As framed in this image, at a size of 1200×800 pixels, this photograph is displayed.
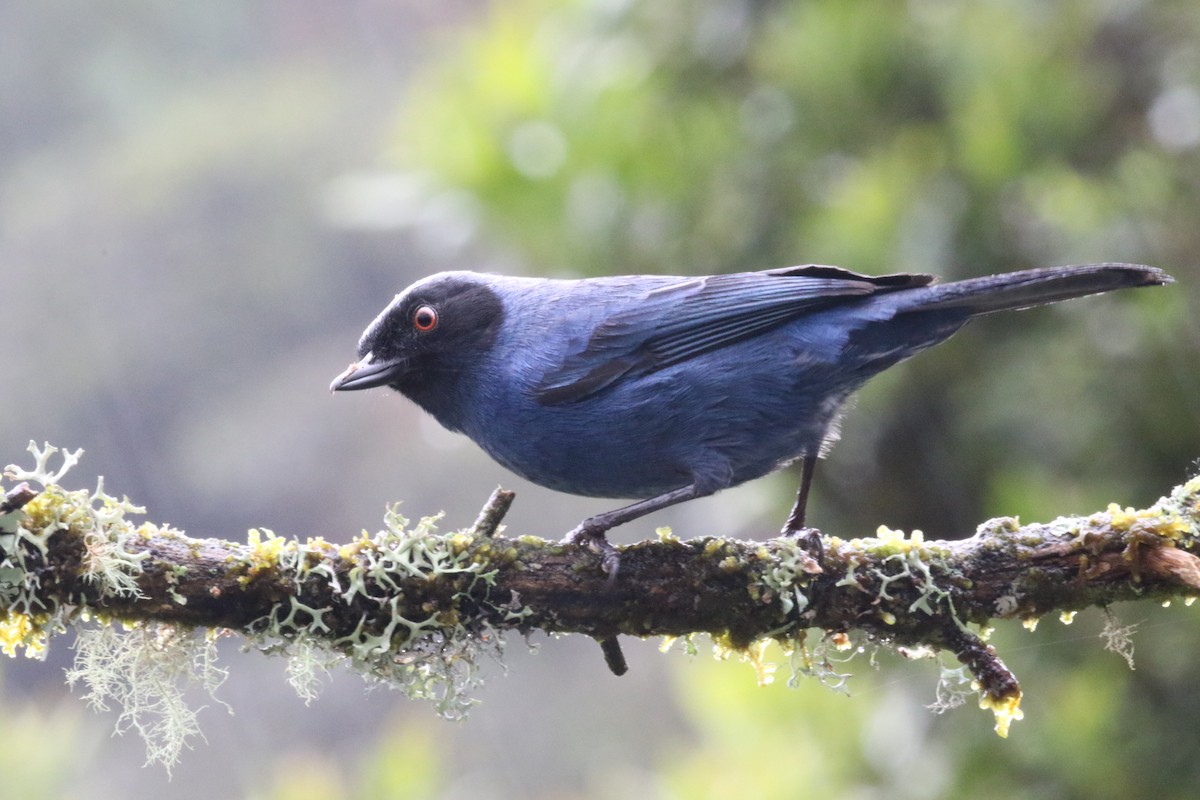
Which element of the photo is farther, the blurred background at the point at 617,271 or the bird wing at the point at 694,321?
the blurred background at the point at 617,271

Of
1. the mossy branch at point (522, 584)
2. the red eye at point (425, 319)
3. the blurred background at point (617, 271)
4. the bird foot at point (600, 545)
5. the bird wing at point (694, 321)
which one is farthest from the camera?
the blurred background at point (617, 271)

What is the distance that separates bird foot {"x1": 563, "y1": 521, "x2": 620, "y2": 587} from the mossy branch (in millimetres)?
29

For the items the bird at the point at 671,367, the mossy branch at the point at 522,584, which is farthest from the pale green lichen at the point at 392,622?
the bird at the point at 671,367

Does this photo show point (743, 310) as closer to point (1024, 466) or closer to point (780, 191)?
point (1024, 466)

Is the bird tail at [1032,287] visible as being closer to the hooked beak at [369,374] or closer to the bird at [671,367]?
the bird at [671,367]

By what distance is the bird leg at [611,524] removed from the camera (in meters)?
3.24

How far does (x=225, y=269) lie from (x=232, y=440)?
5.95 ft

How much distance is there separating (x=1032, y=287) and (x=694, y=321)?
1.22 m

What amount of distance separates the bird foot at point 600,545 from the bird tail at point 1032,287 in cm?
149

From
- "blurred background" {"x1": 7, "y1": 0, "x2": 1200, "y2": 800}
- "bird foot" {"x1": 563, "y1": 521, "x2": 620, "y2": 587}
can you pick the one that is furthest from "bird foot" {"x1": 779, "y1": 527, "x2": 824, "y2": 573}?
"blurred background" {"x1": 7, "y1": 0, "x2": 1200, "y2": 800}

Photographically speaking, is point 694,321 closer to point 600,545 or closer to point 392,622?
point 600,545

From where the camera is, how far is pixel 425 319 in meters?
4.47

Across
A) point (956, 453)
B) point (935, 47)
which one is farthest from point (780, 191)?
point (956, 453)

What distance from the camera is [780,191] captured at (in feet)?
22.4
